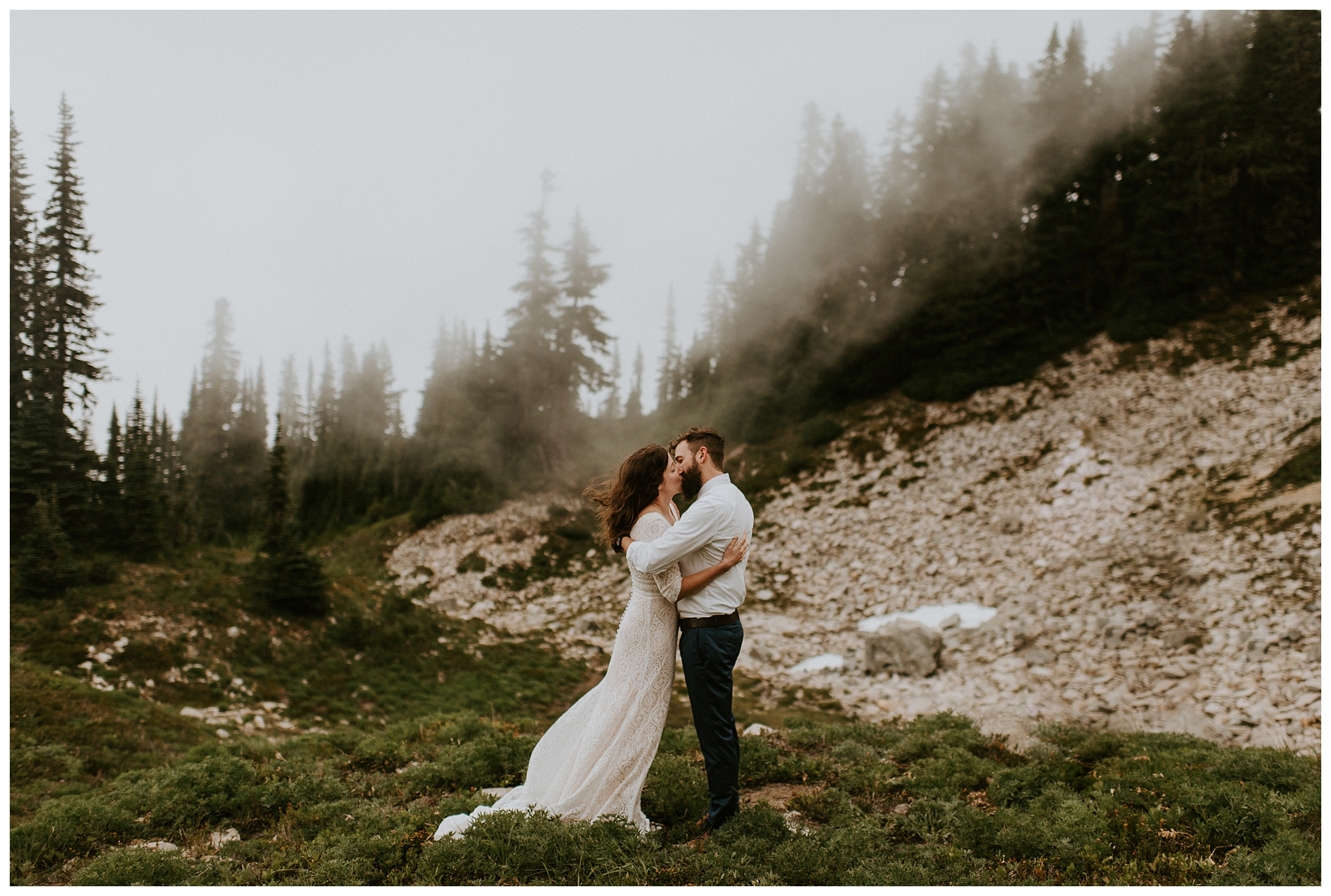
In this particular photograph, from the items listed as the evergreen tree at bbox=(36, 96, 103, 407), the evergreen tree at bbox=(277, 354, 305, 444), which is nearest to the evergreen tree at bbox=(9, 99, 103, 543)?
the evergreen tree at bbox=(36, 96, 103, 407)

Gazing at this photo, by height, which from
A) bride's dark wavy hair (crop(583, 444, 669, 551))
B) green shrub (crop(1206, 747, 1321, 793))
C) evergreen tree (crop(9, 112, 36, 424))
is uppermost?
evergreen tree (crop(9, 112, 36, 424))

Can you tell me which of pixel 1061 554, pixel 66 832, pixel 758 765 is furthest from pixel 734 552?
pixel 1061 554

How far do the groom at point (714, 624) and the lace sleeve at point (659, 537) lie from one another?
91 millimetres

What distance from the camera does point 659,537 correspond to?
4301mm

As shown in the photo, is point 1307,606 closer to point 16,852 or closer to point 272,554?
point 16,852

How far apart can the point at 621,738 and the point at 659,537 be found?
1.49m

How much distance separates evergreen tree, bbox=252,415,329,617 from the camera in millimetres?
12992

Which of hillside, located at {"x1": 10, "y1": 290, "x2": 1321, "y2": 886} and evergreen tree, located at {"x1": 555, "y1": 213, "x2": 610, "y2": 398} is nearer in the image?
hillside, located at {"x1": 10, "y1": 290, "x2": 1321, "y2": 886}

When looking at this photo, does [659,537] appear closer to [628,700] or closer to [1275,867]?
[628,700]

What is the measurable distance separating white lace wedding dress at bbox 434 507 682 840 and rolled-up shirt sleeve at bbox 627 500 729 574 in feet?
0.61

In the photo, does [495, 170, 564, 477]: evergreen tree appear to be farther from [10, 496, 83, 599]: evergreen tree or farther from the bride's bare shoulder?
the bride's bare shoulder

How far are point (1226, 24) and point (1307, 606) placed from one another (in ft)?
112

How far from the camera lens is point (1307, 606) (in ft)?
32.4

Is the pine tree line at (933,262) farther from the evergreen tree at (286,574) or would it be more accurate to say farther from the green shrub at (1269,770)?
the green shrub at (1269,770)
